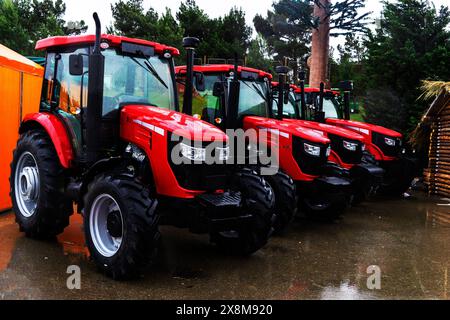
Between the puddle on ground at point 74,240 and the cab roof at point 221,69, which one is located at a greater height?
the cab roof at point 221,69

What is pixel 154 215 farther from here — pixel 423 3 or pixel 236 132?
pixel 423 3

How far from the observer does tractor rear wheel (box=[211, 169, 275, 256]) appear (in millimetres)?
5391

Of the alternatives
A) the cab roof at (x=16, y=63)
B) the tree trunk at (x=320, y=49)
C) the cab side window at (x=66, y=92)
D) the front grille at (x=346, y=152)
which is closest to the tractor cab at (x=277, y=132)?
the front grille at (x=346, y=152)

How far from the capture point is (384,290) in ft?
15.9

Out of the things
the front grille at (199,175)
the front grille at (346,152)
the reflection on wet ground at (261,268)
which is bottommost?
the reflection on wet ground at (261,268)

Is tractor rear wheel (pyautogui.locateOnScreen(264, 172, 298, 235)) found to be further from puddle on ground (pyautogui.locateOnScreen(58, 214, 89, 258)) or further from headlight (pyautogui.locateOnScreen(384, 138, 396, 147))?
headlight (pyautogui.locateOnScreen(384, 138, 396, 147))

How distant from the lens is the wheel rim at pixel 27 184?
6027mm

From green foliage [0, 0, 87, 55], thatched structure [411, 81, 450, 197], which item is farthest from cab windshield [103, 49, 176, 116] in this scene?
green foliage [0, 0, 87, 55]

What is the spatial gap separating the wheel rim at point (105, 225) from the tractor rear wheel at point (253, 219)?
1310 mm

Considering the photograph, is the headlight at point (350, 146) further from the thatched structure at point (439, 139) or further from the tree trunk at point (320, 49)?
the tree trunk at point (320, 49)

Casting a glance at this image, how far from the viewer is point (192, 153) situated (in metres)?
4.83

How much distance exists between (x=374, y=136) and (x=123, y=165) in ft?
23.1

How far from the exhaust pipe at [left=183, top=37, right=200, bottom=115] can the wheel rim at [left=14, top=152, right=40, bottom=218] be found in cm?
203

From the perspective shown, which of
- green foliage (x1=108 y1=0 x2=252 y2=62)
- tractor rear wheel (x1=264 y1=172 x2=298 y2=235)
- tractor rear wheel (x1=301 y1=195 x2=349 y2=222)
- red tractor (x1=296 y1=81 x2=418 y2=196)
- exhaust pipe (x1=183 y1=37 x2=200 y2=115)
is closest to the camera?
exhaust pipe (x1=183 y1=37 x2=200 y2=115)
